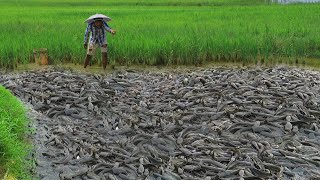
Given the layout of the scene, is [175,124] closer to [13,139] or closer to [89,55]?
[13,139]

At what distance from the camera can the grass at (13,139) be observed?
5359mm

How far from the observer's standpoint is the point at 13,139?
5.92 meters

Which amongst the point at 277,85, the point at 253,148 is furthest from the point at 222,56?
the point at 253,148

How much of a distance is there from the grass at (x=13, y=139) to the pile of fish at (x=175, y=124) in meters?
0.24

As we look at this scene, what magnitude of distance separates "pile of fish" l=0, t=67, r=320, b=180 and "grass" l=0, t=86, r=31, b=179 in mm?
241

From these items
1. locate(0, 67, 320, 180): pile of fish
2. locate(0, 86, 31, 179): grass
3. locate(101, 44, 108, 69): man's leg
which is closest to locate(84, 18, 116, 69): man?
locate(101, 44, 108, 69): man's leg

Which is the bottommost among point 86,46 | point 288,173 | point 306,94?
point 288,173

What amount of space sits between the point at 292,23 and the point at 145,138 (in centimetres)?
1072

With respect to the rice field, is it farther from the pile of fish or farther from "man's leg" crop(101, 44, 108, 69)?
the pile of fish

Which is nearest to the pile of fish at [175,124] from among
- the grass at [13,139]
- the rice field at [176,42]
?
the grass at [13,139]

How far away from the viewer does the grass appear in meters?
5.36

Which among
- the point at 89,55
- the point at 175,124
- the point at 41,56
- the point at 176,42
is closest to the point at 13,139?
the point at 175,124

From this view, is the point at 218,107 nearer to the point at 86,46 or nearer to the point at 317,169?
the point at 317,169

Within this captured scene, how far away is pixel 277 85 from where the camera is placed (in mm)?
8617
